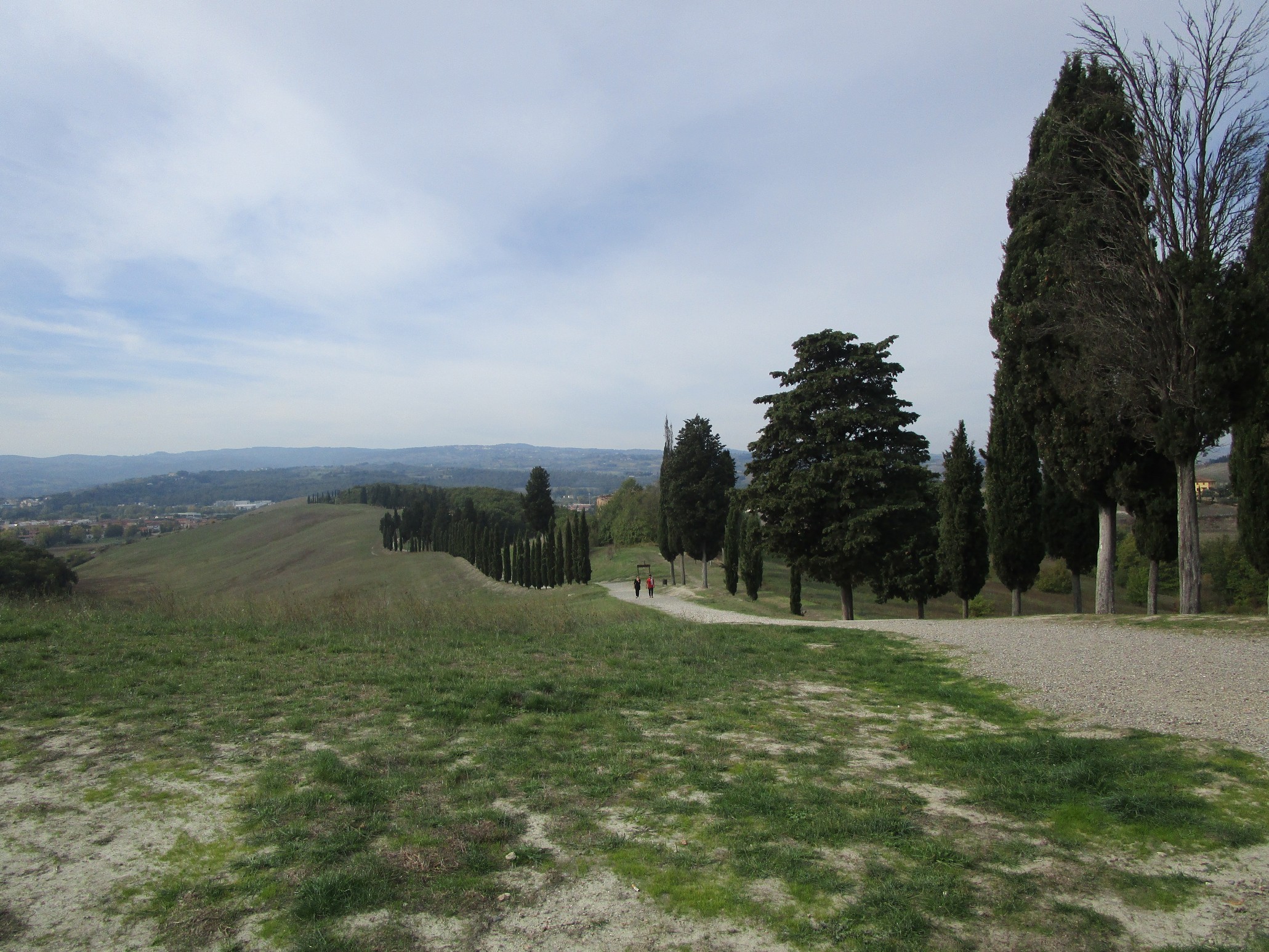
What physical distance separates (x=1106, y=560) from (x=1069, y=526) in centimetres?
893

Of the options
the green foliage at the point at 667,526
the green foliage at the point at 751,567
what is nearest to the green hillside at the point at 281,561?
the green foliage at the point at 667,526

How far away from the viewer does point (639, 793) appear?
5266 mm

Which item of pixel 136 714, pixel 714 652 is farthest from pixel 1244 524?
pixel 136 714

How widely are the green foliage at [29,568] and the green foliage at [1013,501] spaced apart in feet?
126

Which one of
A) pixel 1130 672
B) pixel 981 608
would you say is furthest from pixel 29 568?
pixel 981 608

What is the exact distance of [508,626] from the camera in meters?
13.4

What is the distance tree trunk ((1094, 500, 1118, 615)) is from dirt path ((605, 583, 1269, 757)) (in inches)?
172

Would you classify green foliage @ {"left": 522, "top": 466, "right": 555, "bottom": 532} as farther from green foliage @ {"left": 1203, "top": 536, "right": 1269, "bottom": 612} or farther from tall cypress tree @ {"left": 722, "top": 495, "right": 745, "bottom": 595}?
green foliage @ {"left": 1203, "top": 536, "right": 1269, "bottom": 612}

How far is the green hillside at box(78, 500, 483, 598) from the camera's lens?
6178 cm

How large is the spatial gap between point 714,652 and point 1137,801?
6.74 meters

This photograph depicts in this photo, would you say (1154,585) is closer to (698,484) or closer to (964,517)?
(964,517)

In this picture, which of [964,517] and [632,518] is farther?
[632,518]

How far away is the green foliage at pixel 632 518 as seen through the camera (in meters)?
76.5

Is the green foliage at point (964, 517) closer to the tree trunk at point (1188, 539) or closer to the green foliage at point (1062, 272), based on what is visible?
the green foliage at point (1062, 272)
